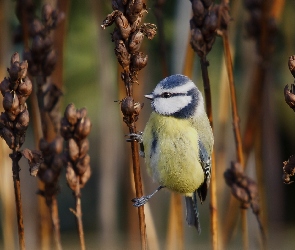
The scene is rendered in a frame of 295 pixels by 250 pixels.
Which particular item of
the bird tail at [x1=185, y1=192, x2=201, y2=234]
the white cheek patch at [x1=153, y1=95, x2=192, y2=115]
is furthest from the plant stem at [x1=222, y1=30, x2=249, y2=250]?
the bird tail at [x1=185, y1=192, x2=201, y2=234]

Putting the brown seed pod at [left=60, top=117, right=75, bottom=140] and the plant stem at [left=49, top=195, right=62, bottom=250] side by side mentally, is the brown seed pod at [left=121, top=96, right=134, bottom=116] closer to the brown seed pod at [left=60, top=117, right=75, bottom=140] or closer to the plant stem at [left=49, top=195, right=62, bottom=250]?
the brown seed pod at [left=60, top=117, right=75, bottom=140]

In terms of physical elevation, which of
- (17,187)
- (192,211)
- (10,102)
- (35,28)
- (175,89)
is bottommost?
(192,211)

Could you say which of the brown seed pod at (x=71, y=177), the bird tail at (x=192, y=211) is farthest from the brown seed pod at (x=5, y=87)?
the bird tail at (x=192, y=211)

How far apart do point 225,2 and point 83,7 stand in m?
2.30

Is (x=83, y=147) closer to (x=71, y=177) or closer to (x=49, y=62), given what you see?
(x=71, y=177)

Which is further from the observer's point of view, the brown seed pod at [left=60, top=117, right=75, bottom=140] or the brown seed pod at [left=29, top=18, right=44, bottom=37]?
the brown seed pod at [left=29, top=18, right=44, bottom=37]

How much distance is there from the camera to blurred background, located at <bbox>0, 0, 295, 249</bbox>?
7.61 feet

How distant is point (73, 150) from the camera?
5.61 feet

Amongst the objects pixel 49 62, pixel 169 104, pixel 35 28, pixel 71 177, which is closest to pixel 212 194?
pixel 169 104

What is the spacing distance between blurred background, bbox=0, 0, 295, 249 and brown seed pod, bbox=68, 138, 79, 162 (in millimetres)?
407

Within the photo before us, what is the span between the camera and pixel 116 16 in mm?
1405

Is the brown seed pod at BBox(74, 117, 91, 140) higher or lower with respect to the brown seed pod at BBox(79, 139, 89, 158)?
higher

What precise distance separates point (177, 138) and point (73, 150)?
46 centimetres

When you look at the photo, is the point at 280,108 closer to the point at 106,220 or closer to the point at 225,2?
the point at 106,220
